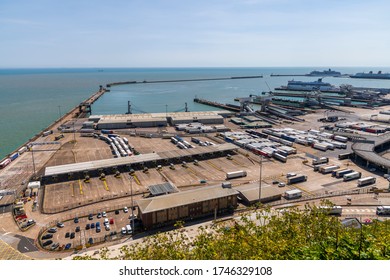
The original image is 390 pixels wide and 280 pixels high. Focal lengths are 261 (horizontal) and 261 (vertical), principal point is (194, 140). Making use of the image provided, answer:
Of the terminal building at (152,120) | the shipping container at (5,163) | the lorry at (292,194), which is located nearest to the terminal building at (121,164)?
the shipping container at (5,163)

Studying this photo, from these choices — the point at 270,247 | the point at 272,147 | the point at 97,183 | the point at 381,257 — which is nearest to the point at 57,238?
the point at 97,183

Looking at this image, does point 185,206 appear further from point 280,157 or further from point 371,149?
point 371,149

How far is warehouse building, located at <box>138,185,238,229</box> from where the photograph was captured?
2133cm

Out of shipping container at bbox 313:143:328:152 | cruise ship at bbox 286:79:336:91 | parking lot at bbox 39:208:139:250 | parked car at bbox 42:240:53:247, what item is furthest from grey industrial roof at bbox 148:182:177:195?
cruise ship at bbox 286:79:336:91

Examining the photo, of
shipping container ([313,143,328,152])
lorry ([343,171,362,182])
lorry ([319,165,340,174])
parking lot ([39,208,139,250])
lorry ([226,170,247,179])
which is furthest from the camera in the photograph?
shipping container ([313,143,328,152])

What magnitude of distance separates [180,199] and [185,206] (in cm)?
89

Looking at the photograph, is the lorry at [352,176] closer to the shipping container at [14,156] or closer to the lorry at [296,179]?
the lorry at [296,179]

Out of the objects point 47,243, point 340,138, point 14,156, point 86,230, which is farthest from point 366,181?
point 14,156

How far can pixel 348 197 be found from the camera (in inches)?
1009

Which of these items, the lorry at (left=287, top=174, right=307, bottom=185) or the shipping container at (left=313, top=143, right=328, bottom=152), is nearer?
the lorry at (left=287, top=174, right=307, bottom=185)

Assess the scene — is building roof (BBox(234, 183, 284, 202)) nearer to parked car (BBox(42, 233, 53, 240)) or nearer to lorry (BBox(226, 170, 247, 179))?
lorry (BBox(226, 170, 247, 179))

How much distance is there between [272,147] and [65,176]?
2975cm

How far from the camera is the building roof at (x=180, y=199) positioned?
21.6 m

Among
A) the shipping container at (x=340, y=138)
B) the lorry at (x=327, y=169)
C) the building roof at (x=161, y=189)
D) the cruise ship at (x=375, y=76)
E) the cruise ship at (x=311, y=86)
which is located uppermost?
the cruise ship at (x=375, y=76)
